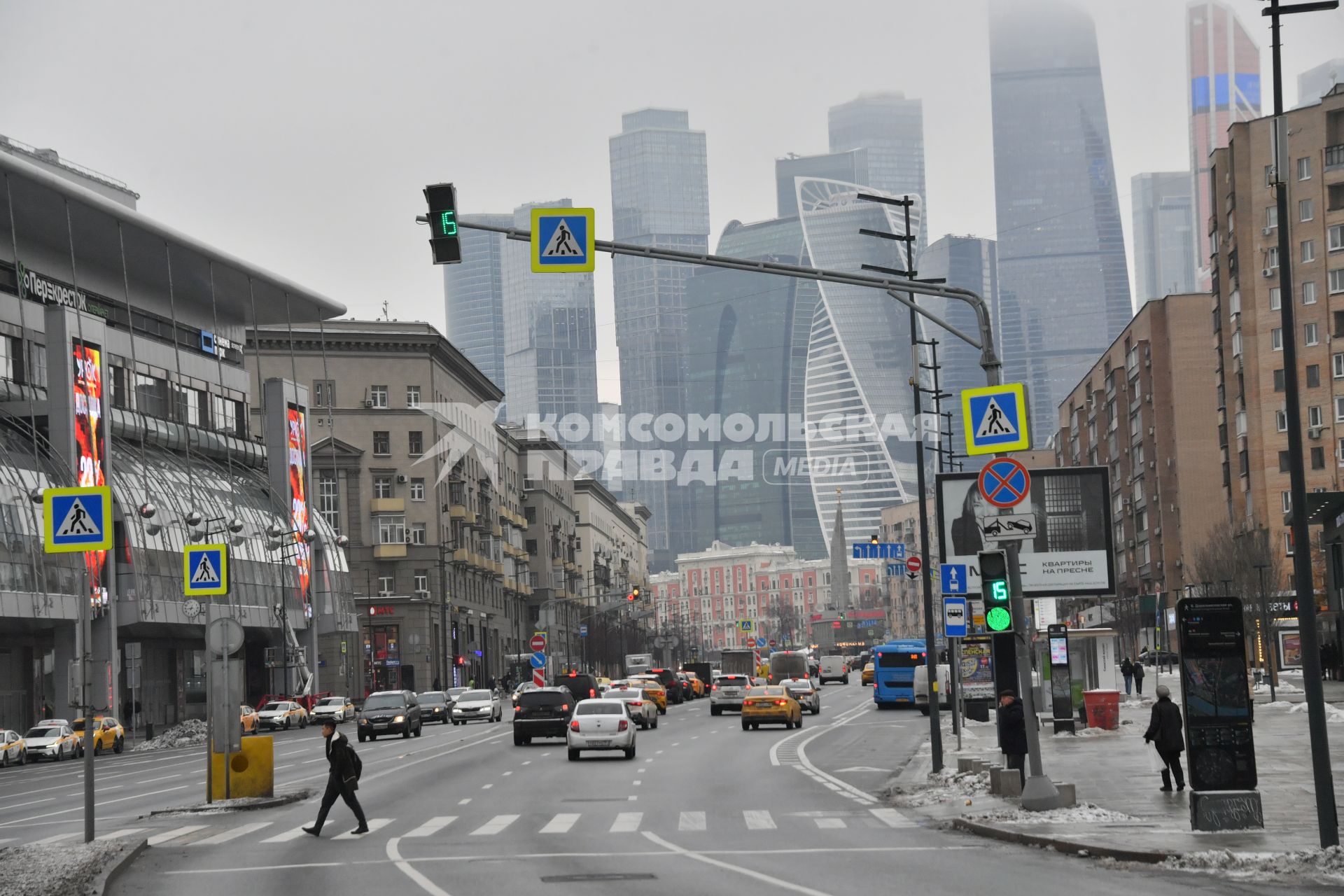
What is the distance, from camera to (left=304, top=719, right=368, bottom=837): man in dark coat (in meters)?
21.8

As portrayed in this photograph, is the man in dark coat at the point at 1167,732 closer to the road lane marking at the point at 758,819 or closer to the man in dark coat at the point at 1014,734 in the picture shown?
the man in dark coat at the point at 1014,734

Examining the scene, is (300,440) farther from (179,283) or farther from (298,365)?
(298,365)

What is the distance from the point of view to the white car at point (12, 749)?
51.4 m

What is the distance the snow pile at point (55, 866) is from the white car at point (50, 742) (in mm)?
36279

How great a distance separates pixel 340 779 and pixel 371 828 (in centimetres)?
143

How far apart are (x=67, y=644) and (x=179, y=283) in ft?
86.5

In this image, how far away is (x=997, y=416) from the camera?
864 inches

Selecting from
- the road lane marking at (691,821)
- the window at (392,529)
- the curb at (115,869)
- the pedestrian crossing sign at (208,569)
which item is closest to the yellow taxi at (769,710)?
the pedestrian crossing sign at (208,569)

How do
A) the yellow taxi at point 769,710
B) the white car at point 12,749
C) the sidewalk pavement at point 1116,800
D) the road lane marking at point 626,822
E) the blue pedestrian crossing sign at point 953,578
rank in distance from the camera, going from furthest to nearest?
the yellow taxi at point 769,710 → the white car at point 12,749 → the blue pedestrian crossing sign at point 953,578 → the road lane marking at point 626,822 → the sidewalk pavement at point 1116,800

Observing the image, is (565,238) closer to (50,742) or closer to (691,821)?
(691,821)

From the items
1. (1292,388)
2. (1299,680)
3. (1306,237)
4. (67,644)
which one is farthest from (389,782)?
(1306,237)

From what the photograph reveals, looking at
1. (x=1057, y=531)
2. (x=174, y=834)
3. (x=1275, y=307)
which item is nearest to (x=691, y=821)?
(x=174, y=834)

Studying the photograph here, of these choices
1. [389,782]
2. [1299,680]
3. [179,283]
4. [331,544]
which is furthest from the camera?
[331,544]

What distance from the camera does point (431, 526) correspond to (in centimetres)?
11138
